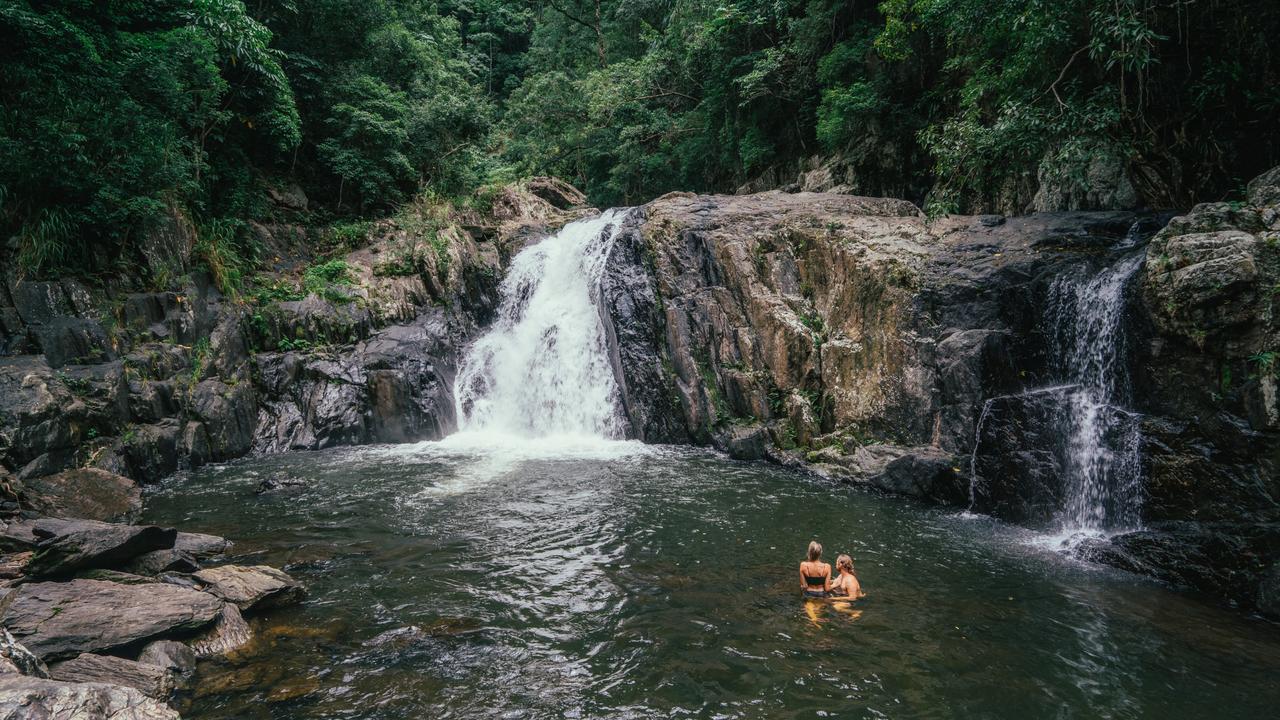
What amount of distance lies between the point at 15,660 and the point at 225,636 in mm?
1828

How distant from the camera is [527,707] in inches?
186

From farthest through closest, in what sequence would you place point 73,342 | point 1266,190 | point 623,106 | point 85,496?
point 623,106
point 73,342
point 85,496
point 1266,190

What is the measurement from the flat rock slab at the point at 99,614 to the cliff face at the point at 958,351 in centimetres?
971

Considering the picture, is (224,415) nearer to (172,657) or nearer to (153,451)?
(153,451)

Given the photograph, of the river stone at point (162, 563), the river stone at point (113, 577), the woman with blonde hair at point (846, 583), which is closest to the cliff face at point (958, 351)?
the woman with blonde hair at point (846, 583)

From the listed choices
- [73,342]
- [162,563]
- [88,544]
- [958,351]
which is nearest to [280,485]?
[162,563]

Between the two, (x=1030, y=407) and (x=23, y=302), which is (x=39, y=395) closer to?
(x=23, y=302)

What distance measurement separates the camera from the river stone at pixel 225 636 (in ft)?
17.5

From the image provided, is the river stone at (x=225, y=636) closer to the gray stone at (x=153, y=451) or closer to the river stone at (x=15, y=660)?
the river stone at (x=15, y=660)

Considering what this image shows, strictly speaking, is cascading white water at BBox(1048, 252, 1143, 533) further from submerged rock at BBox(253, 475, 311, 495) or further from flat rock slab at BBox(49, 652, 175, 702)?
submerged rock at BBox(253, 475, 311, 495)

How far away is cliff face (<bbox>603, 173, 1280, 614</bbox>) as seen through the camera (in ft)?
23.6

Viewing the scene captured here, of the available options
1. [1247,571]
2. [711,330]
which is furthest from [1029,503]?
[711,330]

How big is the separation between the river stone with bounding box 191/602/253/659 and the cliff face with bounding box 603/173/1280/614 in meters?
9.30

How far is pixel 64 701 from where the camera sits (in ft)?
10.9
